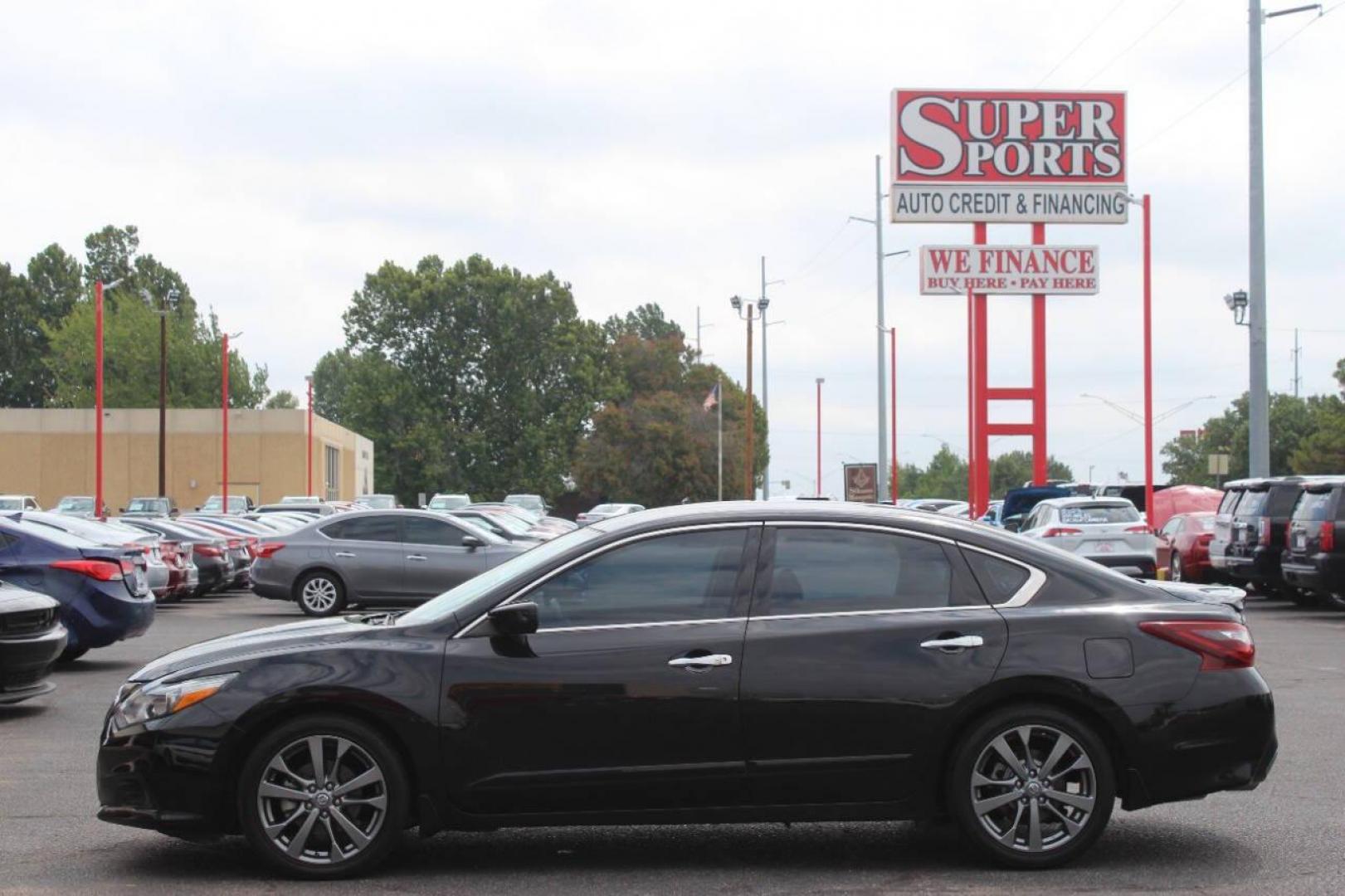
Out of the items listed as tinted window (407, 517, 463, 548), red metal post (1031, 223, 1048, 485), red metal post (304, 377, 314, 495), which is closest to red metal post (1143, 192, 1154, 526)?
red metal post (1031, 223, 1048, 485)

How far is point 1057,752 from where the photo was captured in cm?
694

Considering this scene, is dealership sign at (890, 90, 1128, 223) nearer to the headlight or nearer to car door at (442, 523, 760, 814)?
car door at (442, 523, 760, 814)

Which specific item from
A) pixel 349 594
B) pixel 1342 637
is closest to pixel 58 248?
pixel 349 594

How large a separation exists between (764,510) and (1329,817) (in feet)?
10.9

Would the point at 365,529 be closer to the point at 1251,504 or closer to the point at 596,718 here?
the point at 1251,504

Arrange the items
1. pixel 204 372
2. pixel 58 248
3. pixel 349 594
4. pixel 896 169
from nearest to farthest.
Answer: pixel 349 594 → pixel 896 169 → pixel 204 372 → pixel 58 248

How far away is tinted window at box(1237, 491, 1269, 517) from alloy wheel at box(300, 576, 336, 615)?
13008mm

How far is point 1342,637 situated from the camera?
1897cm

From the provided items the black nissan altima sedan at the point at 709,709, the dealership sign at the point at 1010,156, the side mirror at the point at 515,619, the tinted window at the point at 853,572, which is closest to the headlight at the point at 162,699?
the black nissan altima sedan at the point at 709,709

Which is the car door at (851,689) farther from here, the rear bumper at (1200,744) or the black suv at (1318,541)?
the black suv at (1318,541)

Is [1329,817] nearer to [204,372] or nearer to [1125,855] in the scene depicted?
[1125,855]

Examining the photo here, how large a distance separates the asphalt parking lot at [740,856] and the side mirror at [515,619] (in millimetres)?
1041

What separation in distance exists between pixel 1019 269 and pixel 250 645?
121 ft

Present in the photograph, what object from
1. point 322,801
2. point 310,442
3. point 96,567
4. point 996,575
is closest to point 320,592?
point 96,567
